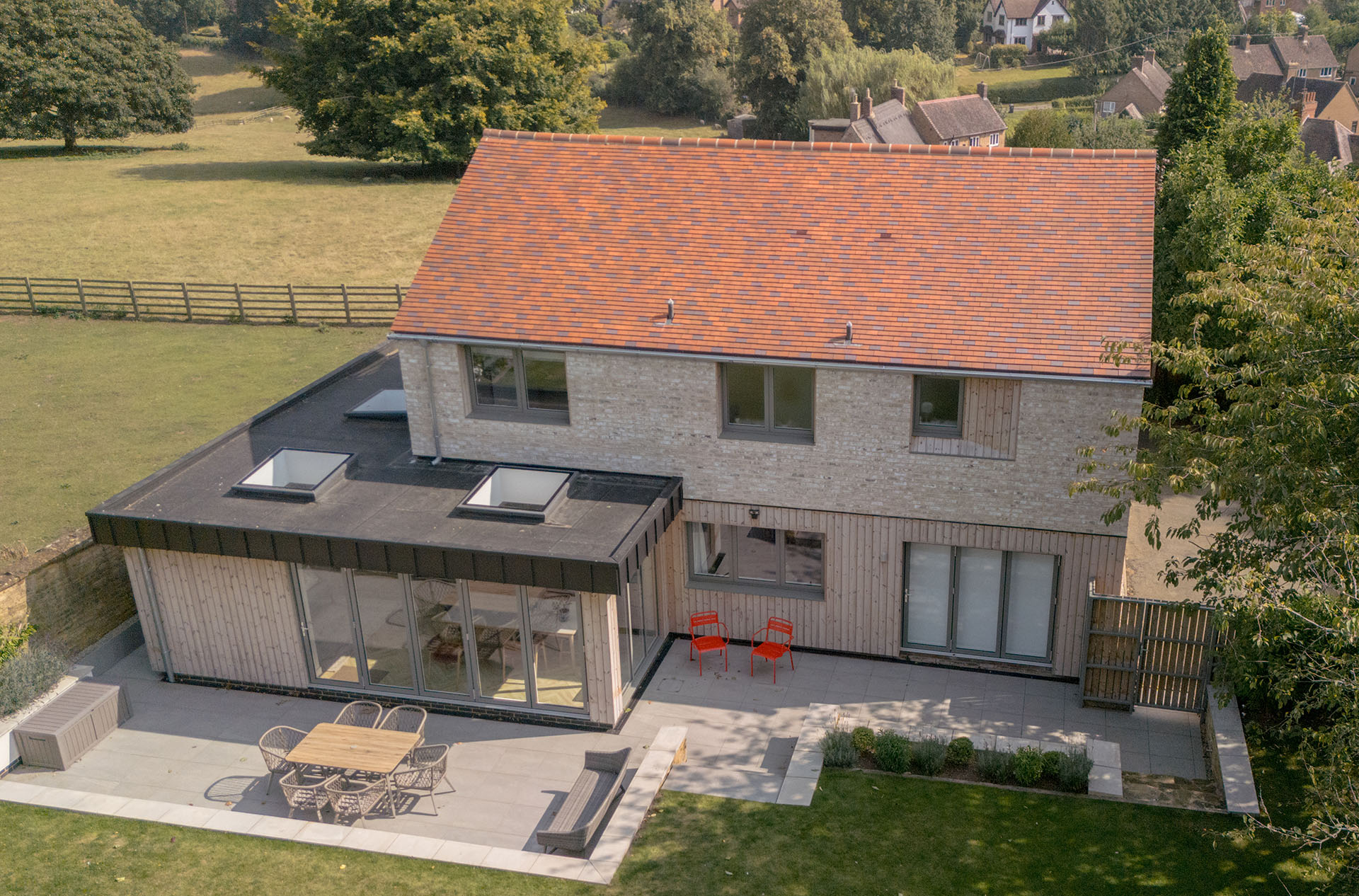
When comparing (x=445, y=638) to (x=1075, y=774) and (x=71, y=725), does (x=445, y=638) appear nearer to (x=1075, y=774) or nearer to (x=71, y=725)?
(x=71, y=725)

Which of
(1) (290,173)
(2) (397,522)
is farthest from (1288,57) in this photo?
(2) (397,522)

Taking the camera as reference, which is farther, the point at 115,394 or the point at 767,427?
the point at 115,394

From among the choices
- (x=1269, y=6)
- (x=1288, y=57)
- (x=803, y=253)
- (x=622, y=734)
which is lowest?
(x=622, y=734)

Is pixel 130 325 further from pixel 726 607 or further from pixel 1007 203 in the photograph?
pixel 1007 203

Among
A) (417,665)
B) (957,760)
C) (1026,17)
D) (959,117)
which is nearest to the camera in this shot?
(957,760)

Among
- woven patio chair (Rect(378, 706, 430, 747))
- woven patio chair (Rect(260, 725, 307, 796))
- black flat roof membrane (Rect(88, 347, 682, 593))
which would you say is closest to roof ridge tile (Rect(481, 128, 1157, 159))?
black flat roof membrane (Rect(88, 347, 682, 593))

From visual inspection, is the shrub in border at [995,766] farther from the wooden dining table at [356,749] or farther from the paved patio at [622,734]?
the wooden dining table at [356,749]

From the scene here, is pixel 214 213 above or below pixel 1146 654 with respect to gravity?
above
